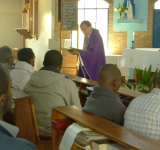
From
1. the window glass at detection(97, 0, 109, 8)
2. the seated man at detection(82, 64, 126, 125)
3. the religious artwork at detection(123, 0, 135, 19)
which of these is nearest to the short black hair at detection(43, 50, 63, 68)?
the seated man at detection(82, 64, 126, 125)

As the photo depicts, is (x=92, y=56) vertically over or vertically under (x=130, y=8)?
under

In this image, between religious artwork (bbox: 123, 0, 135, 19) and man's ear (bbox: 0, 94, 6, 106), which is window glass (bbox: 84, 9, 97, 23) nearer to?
religious artwork (bbox: 123, 0, 135, 19)

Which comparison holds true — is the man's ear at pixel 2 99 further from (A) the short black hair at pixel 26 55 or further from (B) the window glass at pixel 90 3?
(B) the window glass at pixel 90 3

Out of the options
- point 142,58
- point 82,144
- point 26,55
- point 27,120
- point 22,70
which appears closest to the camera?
point 82,144

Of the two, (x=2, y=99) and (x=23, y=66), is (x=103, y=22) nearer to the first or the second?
(x=23, y=66)

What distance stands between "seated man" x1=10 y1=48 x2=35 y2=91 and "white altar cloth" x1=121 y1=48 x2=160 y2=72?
340 cm

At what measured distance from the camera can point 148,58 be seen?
21.6ft

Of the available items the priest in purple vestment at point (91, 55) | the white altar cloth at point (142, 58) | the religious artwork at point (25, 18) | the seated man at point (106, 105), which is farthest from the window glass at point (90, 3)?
the seated man at point (106, 105)

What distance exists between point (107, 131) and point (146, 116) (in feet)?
1.01

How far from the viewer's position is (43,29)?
9898mm

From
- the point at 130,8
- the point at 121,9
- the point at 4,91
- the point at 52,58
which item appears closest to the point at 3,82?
the point at 4,91

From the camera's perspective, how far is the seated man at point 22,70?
3.48 metres

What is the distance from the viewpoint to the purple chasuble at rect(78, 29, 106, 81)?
18.6ft

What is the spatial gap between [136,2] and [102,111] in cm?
841
